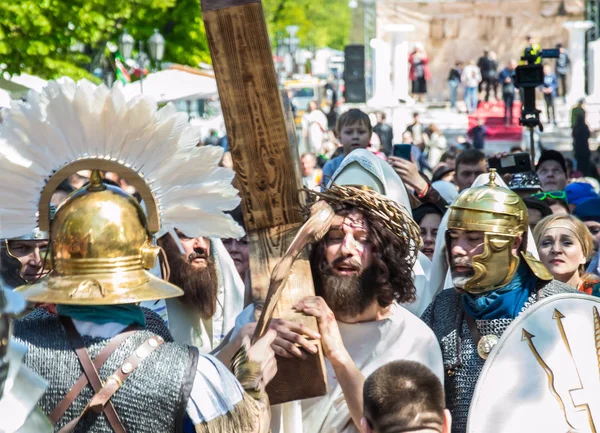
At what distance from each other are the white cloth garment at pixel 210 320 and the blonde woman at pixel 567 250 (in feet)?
5.52

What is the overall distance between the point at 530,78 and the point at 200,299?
530 cm

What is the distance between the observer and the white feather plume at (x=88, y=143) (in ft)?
11.6

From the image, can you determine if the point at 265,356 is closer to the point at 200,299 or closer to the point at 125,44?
the point at 200,299

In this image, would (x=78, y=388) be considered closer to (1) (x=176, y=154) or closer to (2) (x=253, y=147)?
(1) (x=176, y=154)

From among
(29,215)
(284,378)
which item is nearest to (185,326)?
(284,378)

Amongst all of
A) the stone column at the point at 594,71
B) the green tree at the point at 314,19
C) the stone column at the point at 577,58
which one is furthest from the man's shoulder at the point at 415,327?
the green tree at the point at 314,19

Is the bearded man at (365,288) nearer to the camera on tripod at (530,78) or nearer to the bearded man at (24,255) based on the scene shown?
the bearded man at (24,255)

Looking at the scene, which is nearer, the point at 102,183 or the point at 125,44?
the point at 102,183

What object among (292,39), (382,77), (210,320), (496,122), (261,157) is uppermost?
(261,157)

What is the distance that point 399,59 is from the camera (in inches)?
1382

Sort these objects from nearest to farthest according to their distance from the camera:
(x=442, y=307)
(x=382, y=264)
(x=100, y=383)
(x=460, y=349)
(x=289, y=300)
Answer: (x=100, y=383) → (x=289, y=300) → (x=382, y=264) → (x=460, y=349) → (x=442, y=307)

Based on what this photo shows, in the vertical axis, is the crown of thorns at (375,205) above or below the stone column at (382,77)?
above

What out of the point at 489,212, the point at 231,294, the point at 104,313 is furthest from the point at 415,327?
the point at 104,313

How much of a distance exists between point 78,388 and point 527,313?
1.98 metres
